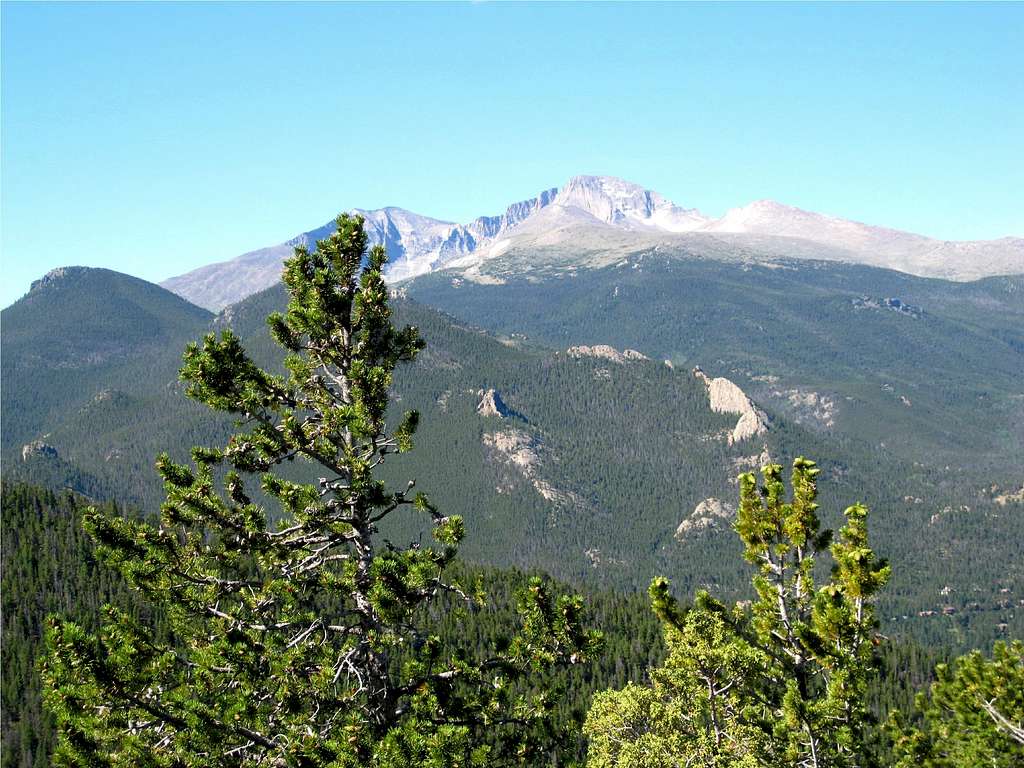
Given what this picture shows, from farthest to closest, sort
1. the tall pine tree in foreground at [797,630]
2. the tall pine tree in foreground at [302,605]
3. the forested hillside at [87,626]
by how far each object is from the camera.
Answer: the forested hillside at [87,626] < the tall pine tree in foreground at [797,630] < the tall pine tree in foreground at [302,605]

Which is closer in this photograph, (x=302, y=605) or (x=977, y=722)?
(x=302, y=605)

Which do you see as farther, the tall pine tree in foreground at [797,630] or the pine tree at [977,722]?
the pine tree at [977,722]

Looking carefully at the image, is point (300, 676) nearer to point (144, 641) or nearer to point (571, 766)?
point (144, 641)

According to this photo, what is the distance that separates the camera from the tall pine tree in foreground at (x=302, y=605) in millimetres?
20141

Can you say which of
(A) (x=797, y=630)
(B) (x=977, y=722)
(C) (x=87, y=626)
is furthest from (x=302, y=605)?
(C) (x=87, y=626)

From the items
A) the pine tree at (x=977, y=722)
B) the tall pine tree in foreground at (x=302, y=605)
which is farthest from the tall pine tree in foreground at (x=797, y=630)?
the pine tree at (x=977, y=722)

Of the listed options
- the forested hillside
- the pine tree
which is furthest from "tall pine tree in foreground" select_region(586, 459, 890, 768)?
the forested hillside

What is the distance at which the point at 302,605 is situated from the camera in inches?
917

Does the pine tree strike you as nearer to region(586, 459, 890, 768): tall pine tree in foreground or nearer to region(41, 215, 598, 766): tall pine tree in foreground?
region(586, 459, 890, 768): tall pine tree in foreground

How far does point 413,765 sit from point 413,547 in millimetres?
5611

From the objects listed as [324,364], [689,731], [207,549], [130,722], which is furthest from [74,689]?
[689,731]

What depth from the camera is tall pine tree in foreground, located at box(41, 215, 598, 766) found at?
2014 centimetres

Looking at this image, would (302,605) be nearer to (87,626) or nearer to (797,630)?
(797,630)

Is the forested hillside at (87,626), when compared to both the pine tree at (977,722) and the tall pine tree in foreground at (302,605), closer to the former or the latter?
the pine tree at (977,722)
